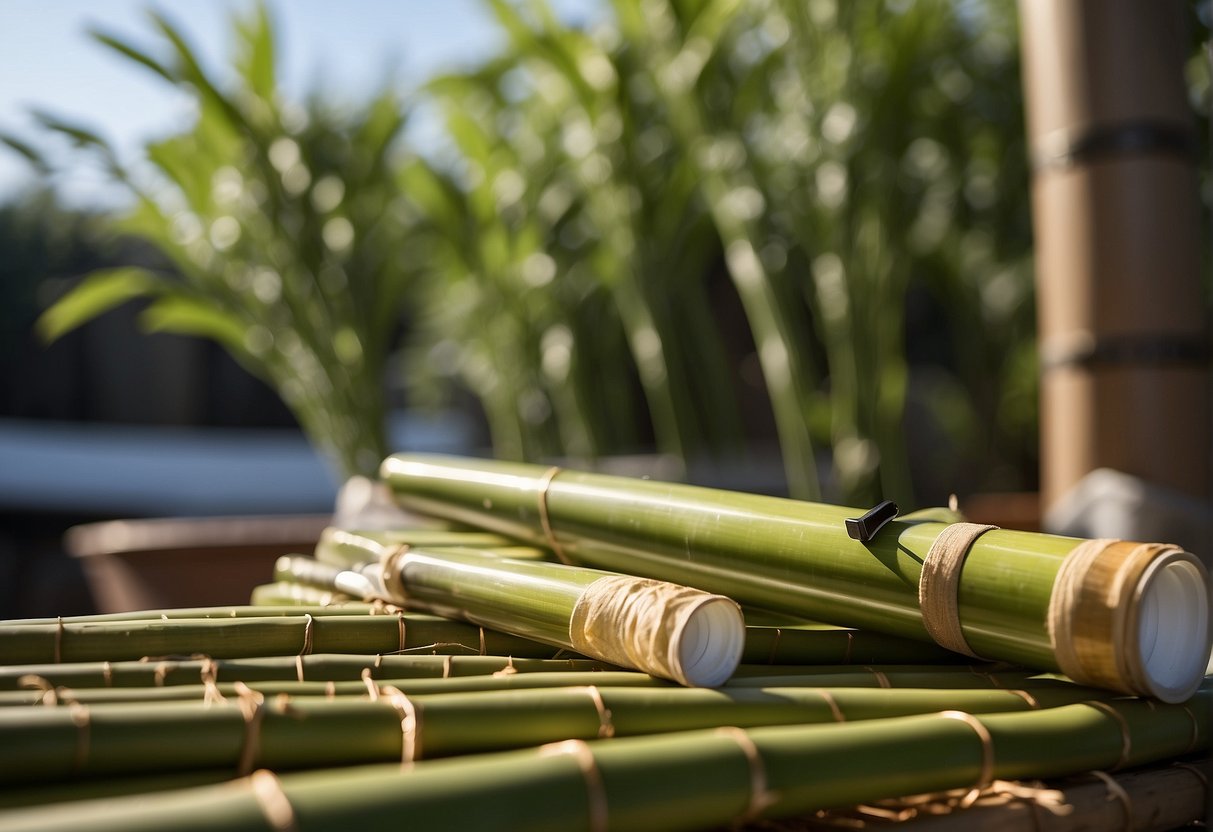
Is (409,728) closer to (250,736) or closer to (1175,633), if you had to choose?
(250,736)

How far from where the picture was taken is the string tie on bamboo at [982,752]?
1.01 ft

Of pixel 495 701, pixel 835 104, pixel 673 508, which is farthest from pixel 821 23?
pixel 495 701

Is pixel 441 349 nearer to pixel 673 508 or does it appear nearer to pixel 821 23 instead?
pixel 821 23

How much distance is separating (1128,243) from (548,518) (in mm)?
625

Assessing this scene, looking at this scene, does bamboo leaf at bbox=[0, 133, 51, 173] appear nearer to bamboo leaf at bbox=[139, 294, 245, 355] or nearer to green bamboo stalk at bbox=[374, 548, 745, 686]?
bamboo leaf at bbox=[139, 294, 245, 355]

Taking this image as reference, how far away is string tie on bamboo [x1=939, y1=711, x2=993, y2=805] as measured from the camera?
12.1 inches

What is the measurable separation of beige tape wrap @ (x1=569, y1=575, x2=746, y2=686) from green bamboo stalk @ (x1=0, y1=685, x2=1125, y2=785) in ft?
0.04

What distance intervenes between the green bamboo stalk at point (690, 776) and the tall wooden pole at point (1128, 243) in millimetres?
538

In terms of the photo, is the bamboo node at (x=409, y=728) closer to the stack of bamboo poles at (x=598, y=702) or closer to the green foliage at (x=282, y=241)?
the stack of bamboo poles at (x=598, y=702)

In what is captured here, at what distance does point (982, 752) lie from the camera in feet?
1.01

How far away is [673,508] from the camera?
0.41 meters

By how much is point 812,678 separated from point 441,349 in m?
1.99

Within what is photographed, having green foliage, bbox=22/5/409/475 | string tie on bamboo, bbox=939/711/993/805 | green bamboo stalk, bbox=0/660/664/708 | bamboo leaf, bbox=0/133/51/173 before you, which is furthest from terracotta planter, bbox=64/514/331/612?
string tie on bamboo, bbox=939/711/993/805

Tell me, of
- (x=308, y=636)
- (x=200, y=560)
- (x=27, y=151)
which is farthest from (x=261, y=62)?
(x=308, y=636)
